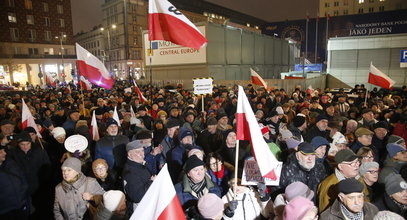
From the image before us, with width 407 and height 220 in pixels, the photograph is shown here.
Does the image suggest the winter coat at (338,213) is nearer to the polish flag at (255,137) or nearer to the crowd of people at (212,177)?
the crowd of people at (212,177)

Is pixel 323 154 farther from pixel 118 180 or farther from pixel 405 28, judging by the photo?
pixel 405 28

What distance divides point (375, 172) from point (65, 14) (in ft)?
232

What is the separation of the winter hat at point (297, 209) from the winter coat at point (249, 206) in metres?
0.73

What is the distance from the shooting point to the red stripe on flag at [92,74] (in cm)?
869

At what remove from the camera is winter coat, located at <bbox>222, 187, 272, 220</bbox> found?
10.8ft

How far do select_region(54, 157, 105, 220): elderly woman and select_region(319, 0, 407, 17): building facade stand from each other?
83031 millimetres

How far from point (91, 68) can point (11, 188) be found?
5711mm

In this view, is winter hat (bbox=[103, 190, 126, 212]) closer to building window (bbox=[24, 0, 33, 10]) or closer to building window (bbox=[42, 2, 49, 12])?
building window (bbox=[24, 0, 33, 10])

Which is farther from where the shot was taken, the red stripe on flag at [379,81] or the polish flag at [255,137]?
the red stripe on flag at [379,81]

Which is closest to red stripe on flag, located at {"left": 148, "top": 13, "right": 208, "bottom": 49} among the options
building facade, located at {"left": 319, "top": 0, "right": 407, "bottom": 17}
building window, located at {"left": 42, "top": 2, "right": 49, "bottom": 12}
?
building window, located at {"left": 42, "top": 2, "right": 49, "bottom": 12}

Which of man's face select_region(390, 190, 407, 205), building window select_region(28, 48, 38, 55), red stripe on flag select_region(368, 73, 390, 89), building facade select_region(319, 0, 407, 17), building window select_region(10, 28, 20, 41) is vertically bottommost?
man's face select_region(390, 190, 407, 205)

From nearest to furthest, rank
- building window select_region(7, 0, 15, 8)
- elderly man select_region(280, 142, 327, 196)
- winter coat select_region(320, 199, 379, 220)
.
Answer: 1. winter coat select_region(320, 199, 379, 220)
2. elderly man select_region(280, 142, 327, 196)
3. building window select_region(7, 0, 15, 8)

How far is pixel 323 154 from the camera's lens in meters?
A: 4.40

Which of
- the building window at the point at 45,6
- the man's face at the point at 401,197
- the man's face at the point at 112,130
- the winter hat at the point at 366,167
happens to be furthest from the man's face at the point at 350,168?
the building window at the point at 45,6
